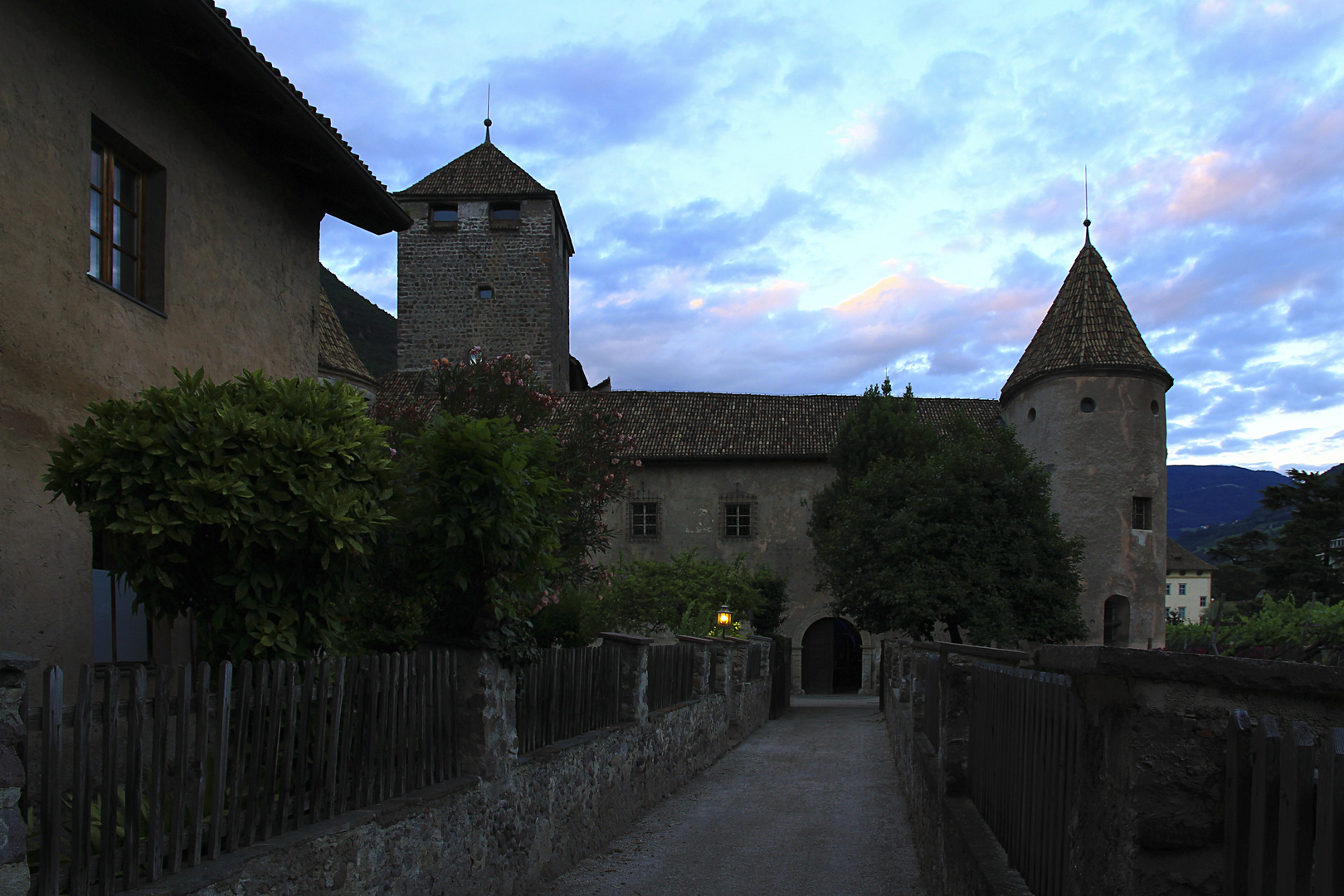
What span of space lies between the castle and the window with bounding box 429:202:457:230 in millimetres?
71

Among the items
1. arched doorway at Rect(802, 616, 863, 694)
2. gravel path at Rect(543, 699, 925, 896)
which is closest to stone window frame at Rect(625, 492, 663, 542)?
arched doorway at Rect(802, 616, 863, 694)

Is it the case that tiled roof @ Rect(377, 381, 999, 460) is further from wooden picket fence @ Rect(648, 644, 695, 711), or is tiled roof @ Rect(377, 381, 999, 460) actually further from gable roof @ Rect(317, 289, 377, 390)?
wooden picket fence @ Rect(648, 644, 695, 711)

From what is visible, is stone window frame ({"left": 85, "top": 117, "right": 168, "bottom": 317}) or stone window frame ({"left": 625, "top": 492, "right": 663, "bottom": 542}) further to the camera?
stone window frame ({"left": 625, "top": 492, "right": 663, "bottom": 542})

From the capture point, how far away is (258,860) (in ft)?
14.5

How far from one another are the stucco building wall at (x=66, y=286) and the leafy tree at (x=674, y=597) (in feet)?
49.1

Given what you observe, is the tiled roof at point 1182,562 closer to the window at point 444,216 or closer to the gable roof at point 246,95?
the window at point 444,216

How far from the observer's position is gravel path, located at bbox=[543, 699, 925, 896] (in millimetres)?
7910

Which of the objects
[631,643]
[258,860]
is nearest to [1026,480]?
[631,643]

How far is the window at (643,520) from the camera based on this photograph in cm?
3409

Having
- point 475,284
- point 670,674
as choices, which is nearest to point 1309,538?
point 475,284

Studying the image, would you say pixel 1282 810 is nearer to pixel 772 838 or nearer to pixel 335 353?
pixel 772 838

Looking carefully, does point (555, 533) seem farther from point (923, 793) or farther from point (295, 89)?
point (295, 89)

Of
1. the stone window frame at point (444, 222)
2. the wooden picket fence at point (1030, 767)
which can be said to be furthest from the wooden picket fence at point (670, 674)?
the stone window frame at point (444, 222)

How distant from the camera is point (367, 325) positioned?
82250 mm
